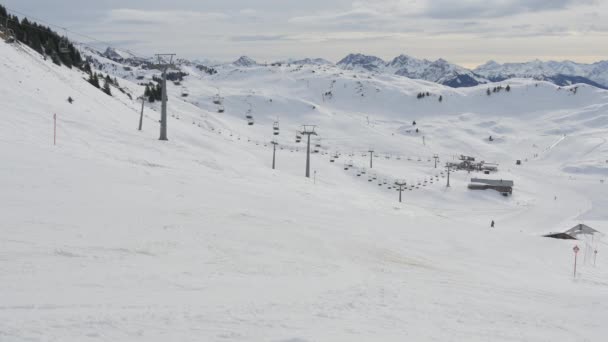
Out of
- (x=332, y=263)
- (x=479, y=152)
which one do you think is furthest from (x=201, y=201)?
(x=479, y=152)

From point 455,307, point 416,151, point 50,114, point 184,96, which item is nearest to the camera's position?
point 455,307

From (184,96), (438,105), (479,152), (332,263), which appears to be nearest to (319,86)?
(438,105)

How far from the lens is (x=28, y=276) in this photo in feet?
31.1

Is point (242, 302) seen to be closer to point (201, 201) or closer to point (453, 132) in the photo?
point (201, 201)

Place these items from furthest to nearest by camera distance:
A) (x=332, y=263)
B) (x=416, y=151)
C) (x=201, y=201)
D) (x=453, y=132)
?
1. (x=453, y=132)
2. (x=416, y=151)
3. (x=201, y=201)
4. (x=332, y=263)

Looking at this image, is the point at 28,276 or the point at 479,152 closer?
the point at 28,276

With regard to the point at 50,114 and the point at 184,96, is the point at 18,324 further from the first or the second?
the point at 184,96

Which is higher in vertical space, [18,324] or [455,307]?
[18,324]

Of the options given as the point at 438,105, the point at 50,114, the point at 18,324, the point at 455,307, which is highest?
the point at 438,105

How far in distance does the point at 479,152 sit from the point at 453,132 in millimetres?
19937

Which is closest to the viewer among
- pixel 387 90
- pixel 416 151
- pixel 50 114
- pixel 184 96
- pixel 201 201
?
pixel 201 201

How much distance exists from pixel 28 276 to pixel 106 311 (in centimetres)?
220

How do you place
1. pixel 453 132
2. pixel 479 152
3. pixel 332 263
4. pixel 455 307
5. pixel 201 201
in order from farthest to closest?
1. pixel 453 132
2. pixel 479 152
3. pixel 201 201
4. pixel 332 263
5. pixel 455 307

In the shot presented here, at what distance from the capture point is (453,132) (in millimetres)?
137625
